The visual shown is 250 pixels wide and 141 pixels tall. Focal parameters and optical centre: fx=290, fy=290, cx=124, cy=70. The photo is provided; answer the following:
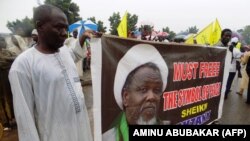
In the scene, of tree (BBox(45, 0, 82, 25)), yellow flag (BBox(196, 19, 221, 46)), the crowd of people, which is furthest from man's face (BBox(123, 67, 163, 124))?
tree (BBox(45, 0, 82, 25))

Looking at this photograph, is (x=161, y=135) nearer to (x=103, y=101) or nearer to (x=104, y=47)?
(x=103, y=101)

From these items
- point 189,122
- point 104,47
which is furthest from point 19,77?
point 189,122

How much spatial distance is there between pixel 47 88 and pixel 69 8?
2527 cm

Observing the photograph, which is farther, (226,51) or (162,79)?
(226,51)

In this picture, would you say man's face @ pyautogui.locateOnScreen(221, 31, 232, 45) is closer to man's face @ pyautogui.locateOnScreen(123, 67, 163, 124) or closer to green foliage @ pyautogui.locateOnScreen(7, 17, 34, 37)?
man's face @ pyautogui.locateOnScreen(123, 67, 163, 124)

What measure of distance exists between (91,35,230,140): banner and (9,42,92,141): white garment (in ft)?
1.63

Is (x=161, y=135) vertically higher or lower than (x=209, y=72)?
lower

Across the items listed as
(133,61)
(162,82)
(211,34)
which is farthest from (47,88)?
(211,34)

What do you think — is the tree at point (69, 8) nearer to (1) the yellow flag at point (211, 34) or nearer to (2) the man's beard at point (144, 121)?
(1) the yellow flag at point (211, 34)

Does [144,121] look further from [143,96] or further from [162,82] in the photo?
[162,82]

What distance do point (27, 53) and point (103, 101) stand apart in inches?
38.3

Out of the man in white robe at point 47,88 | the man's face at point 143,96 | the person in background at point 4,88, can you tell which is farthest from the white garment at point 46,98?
the person in background at point 4,88

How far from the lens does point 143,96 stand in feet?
10.6

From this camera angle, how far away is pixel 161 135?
11.2 ft
